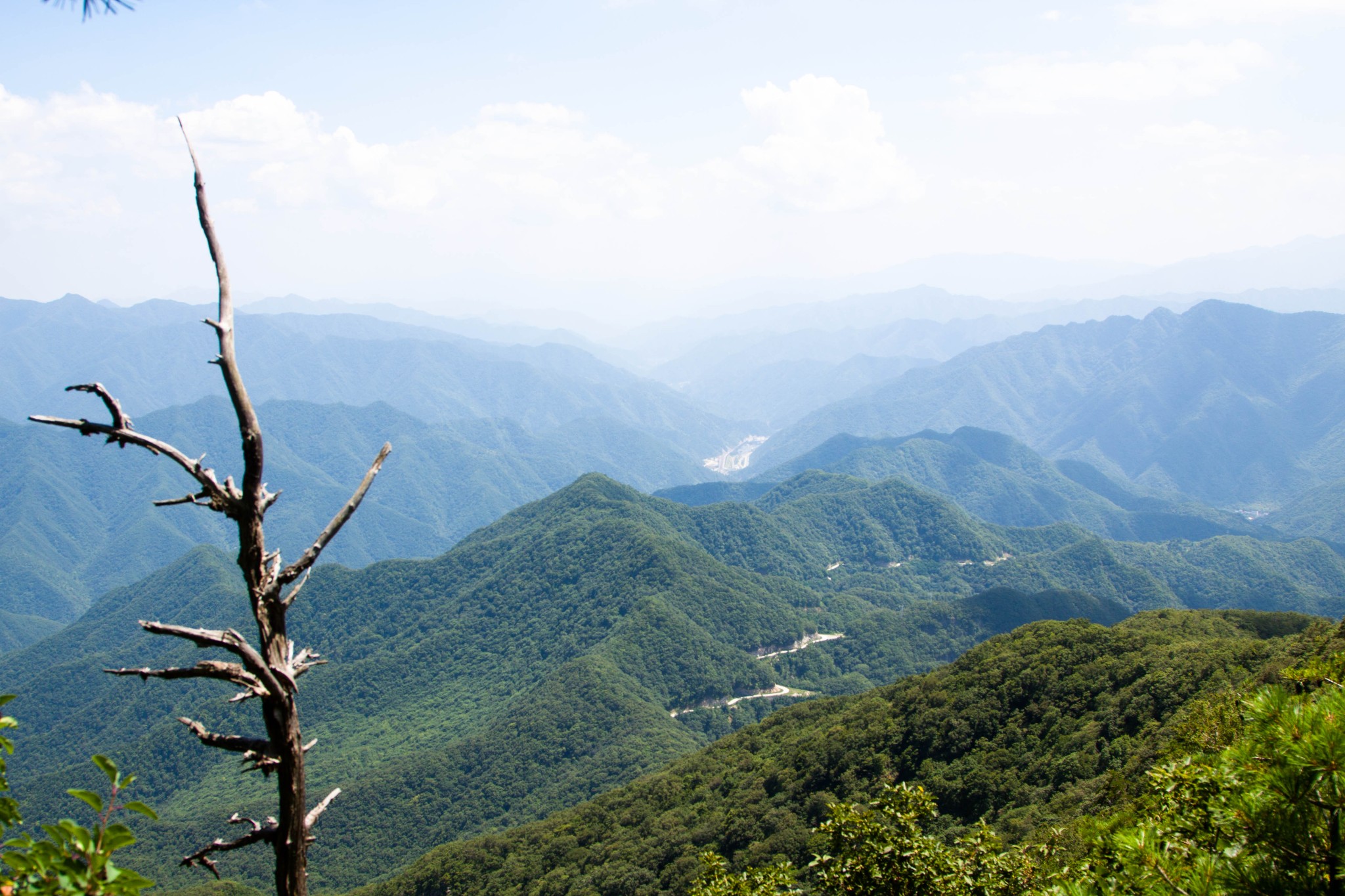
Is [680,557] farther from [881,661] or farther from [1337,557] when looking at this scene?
[1337,557]


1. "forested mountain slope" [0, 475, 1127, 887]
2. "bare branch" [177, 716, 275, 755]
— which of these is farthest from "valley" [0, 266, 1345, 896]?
"bare branch" [177, 716, 275, 755]

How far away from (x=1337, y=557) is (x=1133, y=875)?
23292cm

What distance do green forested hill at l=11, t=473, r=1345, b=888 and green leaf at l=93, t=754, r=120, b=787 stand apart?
300ft

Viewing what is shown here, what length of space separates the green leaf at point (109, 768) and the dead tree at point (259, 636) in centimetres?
64

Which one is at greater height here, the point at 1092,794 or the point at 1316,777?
the point at 1316,777

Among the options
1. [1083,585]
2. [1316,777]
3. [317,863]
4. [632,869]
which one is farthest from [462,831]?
[1083,585]

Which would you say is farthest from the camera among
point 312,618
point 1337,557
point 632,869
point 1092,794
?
point 1337,557

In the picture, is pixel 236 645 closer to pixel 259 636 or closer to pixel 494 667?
pixel 259 636

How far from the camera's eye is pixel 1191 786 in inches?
522

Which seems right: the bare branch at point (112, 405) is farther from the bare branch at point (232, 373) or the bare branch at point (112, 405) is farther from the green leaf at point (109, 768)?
the green leaf at point (109, 768)

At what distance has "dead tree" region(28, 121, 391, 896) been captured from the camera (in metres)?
5.48

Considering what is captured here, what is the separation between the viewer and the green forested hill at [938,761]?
158 ft

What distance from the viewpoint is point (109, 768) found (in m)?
4.59

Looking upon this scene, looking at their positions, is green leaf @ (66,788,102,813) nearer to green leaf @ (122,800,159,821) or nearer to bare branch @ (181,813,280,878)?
green leaf @ (122,800,159,821)
